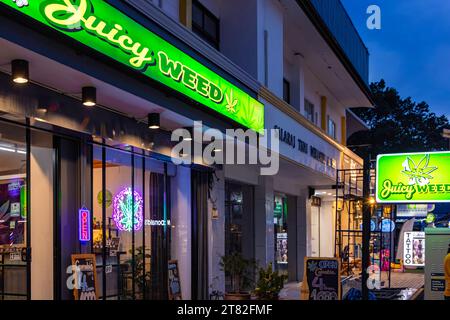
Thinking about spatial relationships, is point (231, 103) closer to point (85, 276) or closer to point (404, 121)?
point (85, 276)

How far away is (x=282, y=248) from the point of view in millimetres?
22078

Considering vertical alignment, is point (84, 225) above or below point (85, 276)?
above

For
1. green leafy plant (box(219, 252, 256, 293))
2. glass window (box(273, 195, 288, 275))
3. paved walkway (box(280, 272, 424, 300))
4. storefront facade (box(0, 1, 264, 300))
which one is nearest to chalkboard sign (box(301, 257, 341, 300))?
green leafy plant (box(219, 252, 256, 293))

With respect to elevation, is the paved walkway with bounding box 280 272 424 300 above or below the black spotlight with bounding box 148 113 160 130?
below

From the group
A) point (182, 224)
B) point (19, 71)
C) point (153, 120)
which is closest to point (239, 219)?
point (182, 224)

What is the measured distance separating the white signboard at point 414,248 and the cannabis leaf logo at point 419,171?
25.6 feet

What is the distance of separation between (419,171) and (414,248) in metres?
8.11

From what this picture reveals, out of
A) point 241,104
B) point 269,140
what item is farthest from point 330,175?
point 241,104

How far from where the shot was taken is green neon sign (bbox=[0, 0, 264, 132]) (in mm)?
6742

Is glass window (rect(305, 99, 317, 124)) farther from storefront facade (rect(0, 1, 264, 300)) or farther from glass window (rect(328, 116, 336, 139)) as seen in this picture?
storefront facade (rect(0, 1, 264, 300))

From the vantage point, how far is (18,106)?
7.64 meters

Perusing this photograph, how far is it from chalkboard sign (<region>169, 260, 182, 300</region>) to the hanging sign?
129 inches
